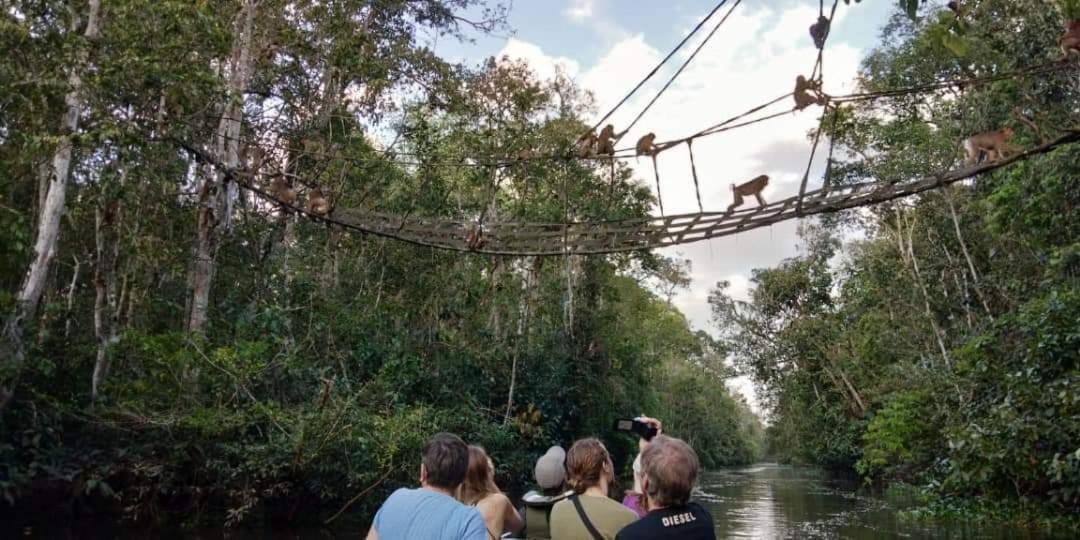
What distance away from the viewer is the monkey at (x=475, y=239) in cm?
403

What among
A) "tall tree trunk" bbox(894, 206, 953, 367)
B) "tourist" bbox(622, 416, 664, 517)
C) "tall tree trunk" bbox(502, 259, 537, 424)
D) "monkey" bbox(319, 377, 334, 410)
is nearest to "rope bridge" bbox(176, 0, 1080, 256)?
"tourist" bbox(622, 416, 664, 517)

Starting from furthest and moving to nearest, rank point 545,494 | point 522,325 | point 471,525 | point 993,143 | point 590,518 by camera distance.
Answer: point 522,325 → point 993,143 → point 545,494 → point 590,518 → point 471,525

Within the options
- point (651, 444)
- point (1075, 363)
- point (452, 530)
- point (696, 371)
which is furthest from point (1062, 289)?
point (696, 371)

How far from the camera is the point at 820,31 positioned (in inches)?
121

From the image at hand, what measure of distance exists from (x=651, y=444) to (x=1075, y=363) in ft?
25.8

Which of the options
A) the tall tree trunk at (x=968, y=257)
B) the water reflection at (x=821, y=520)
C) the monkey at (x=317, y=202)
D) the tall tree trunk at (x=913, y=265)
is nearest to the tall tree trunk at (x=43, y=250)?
the monkey at (x=317, y=202)

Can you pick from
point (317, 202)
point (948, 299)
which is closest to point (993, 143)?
point (317, 202)

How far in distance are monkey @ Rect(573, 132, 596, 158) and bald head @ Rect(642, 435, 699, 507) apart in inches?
85.1

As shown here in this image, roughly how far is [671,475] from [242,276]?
10161 mm

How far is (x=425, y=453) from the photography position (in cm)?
224

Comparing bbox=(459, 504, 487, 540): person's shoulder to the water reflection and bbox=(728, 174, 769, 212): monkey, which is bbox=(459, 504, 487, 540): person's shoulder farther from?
the water reflection

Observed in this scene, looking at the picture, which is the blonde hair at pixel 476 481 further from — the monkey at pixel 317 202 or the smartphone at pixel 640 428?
the monkey at pixel 317 202

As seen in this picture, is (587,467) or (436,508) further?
(587,467)

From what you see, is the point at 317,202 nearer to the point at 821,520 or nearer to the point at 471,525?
the point at 471,525
